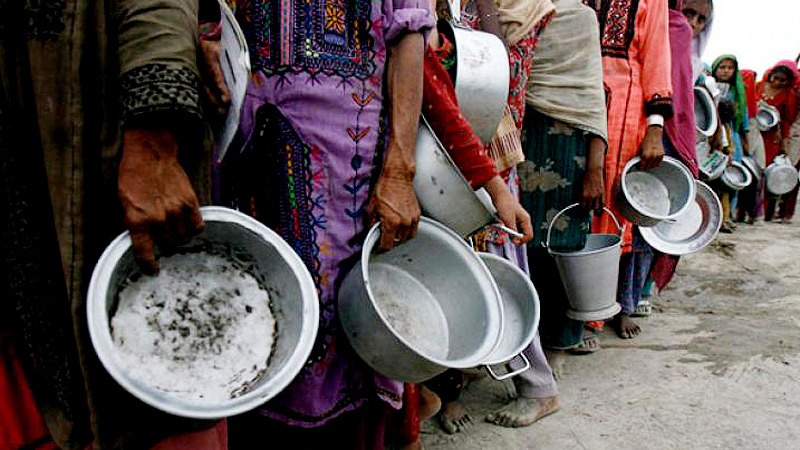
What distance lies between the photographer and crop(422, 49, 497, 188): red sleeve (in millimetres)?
1529

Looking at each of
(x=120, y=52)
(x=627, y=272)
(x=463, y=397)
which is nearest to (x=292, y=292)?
(x=120, y=52)

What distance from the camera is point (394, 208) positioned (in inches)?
50.7

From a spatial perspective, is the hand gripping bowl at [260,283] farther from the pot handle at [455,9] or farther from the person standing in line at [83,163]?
the pot handle at [455,9]

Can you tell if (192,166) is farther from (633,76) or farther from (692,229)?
(692,229)

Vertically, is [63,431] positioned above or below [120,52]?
below

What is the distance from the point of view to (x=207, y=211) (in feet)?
3.35

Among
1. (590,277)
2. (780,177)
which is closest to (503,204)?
(590,277)

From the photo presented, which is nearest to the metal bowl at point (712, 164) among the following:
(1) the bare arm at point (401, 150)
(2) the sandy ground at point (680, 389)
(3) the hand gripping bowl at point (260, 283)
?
(2) the sandy ground at point (680, 389)

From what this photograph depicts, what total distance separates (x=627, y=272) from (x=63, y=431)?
330 centimetres

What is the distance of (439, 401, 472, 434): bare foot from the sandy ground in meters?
0.04

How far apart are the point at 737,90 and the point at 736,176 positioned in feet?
3.61

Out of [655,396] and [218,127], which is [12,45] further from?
[655,396]

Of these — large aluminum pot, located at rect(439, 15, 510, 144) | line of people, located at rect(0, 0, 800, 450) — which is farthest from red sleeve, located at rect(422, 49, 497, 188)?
large aluminum pot, located at rect(439, 15, 510, 144)

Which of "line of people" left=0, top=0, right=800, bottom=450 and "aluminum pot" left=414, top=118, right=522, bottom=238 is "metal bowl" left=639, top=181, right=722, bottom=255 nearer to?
"line of people" left=0, top=0, right=800, bottom=450
